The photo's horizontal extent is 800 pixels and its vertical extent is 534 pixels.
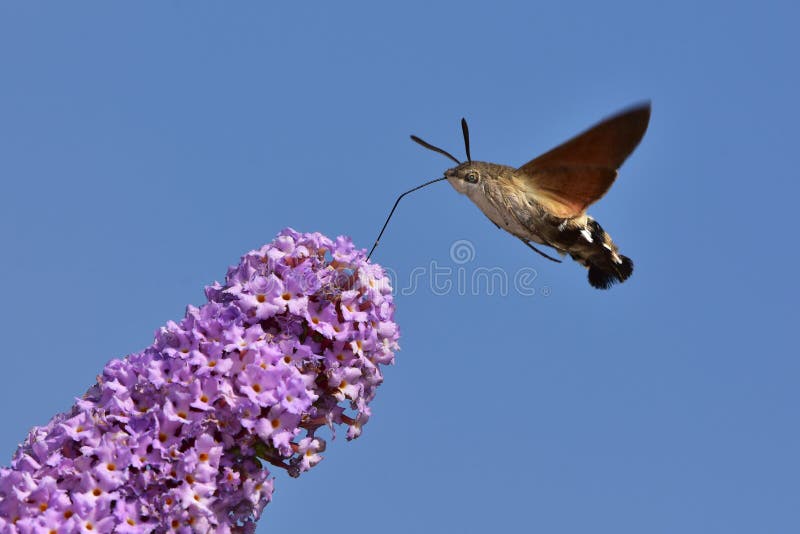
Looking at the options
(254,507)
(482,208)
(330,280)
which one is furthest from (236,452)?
(482,208)

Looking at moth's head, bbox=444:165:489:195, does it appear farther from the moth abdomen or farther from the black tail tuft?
the black tail tuft

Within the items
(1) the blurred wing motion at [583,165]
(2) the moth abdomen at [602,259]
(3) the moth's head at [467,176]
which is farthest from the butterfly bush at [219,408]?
(2) the moth abdomen at [602,259]

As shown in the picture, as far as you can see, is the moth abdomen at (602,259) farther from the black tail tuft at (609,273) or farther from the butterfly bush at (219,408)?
the butterfly bush at (219,408)

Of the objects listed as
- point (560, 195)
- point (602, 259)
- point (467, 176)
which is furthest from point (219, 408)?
point (602, 259)

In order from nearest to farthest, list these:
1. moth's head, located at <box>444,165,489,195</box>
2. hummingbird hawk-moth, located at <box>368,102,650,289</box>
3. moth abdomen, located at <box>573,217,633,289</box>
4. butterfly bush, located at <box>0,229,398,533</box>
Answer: butterfly bush, located at <box>0,229,398,533</box>
hummingbird hawk-moth, located at <box>368,102,650,289</box>
moth's head, located at <box>444,165,489,195</box>
moth abdomen, located at <box>573,217,633,289</box>

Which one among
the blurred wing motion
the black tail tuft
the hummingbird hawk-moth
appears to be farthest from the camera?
the black tail tuft

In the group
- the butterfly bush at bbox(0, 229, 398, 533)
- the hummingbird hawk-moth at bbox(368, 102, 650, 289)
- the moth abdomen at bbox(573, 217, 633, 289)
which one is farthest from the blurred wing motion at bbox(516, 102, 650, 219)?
the butterfly bush at bbox(0, 229, 398, 533)

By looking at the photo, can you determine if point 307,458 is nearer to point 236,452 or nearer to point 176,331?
point 236,452
